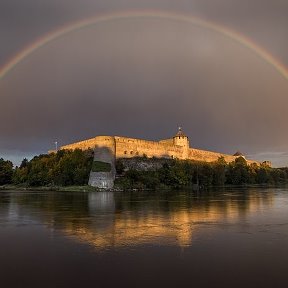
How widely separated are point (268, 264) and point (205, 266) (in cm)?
→ 145

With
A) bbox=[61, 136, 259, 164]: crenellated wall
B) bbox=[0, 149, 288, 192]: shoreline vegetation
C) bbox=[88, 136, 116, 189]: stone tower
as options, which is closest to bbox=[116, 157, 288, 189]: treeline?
bbox=[0, 149, 288, 192]: shoreline vegetation

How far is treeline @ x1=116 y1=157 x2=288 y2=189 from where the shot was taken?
52.0m

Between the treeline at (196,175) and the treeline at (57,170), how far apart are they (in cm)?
465

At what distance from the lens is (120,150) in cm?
5428

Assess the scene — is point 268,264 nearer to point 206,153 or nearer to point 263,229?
point 263,229

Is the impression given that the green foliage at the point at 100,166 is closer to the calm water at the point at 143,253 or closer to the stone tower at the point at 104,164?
the stone tower at the point at 104,164

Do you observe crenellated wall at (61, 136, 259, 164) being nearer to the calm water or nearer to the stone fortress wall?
the stone fortress wall

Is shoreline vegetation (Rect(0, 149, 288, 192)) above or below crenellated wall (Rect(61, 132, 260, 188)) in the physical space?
below

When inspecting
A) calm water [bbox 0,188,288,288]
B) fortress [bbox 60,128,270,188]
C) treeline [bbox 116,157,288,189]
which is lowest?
calm water [bbox 0,188,288,288]

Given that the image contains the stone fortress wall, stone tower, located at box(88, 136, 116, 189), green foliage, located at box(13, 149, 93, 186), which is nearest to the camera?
stone tower, located at box(88, 136, 116, 189)

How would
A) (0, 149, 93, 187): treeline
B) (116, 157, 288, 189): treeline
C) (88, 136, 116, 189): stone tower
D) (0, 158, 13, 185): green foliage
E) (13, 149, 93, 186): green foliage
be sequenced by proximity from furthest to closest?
1. (0, 158, 13, 185): green foliage
2. (116, 157, 288, 189): treeline
3. (0, 149, 93, 187): treeline
4. (13, 149, 93, 186): green foliage
5. (88, 136, 116, 189): stone tower

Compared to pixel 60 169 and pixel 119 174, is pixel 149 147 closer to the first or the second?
pixel 119 174

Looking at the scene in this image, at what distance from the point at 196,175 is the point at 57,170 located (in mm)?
22462

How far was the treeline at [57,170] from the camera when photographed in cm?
5034
